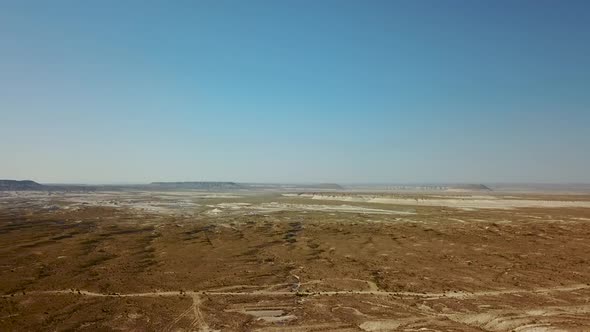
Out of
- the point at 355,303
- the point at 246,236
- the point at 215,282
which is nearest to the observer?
the point at 355,303

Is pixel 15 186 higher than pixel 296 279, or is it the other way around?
pixel 15 186

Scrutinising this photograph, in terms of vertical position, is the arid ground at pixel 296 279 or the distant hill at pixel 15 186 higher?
the distant hill at pixel 15 186

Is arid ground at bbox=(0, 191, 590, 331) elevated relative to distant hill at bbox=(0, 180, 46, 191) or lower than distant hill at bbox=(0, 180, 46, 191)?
lower

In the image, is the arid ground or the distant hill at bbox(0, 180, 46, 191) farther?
the distant hill at bbox(0, 180, 46, 191)

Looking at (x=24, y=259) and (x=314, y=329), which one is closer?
(x=314, y=329)

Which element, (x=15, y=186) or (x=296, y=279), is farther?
(x=15, y=186)

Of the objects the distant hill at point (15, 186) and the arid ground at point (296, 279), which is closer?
the arid ground at point (296, 279)

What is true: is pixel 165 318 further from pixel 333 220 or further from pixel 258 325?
pixel 333 220

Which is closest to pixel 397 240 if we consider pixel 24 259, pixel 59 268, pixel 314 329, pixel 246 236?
pixel 246 236
